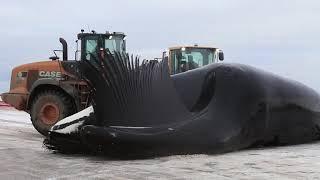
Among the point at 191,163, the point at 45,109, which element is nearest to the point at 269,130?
the point at 191,163

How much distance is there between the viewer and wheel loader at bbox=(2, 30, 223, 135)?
12789 mm

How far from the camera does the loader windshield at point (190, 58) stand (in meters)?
15.0

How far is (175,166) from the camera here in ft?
26.0

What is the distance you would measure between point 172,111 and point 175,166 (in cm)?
122

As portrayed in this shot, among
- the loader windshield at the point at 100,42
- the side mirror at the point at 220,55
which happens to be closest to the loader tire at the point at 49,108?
the loader windshield at the point at 100,42

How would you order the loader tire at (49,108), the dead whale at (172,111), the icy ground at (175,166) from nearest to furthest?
the icy ground at (175,166) < the dead whale at (172,111) < the loader tire at (49,108)

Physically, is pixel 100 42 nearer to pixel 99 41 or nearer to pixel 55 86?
pixel 99 41

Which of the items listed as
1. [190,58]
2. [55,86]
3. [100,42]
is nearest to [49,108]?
[55,86]

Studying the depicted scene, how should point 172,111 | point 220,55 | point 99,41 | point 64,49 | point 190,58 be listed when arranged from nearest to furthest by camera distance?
point 172,111, point 99,41, point 64,49, point 190,58, point 220,55

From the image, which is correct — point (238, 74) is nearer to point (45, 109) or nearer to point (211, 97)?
point (211, 97)

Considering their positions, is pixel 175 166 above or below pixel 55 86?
below

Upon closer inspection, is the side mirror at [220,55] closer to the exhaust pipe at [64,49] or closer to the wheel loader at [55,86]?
the wheel loader at [55,86]

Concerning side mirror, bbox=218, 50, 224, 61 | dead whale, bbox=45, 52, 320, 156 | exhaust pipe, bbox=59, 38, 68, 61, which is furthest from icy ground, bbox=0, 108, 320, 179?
side mirror, bbox=218, 50, 224, 61

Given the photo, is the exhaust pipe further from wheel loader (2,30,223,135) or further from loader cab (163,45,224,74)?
loader cab (163,45,224,74)
